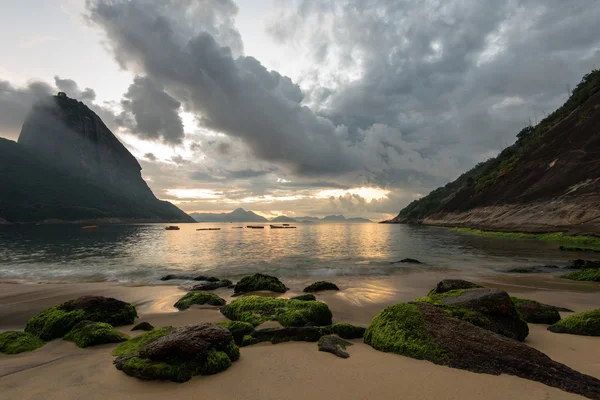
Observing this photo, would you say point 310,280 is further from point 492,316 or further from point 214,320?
point 492,316

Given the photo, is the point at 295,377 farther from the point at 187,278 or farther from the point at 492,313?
the point at 187,278

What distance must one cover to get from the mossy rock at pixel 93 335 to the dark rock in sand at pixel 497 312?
907 cm

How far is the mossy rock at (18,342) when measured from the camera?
696 cm

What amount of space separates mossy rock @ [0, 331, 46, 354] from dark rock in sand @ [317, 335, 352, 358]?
7.53 metres

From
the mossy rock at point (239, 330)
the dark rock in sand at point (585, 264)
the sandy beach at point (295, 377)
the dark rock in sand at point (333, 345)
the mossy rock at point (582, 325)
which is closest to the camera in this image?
the sandy beach at point (295, 377)

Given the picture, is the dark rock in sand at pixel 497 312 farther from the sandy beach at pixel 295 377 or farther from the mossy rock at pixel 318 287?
the mossy rock at pixel 318 287

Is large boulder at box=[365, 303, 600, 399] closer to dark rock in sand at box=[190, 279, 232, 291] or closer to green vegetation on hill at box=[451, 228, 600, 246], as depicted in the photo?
dark rock in sand at box=[190, 279, 232, 291]

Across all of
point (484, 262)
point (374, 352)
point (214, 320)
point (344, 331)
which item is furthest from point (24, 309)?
point (484, 262)

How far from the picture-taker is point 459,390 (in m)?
4.22

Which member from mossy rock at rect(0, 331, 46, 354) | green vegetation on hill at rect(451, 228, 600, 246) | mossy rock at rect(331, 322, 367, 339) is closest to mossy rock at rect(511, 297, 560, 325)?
mossy rock at rect(331, 322, 367, 339)

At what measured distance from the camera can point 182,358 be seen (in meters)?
5.27

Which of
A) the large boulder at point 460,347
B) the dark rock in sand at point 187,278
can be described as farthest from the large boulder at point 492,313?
the dark rock in sand at point 187,278

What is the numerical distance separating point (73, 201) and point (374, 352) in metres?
243

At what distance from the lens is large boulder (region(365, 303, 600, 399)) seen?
14.5 ft
